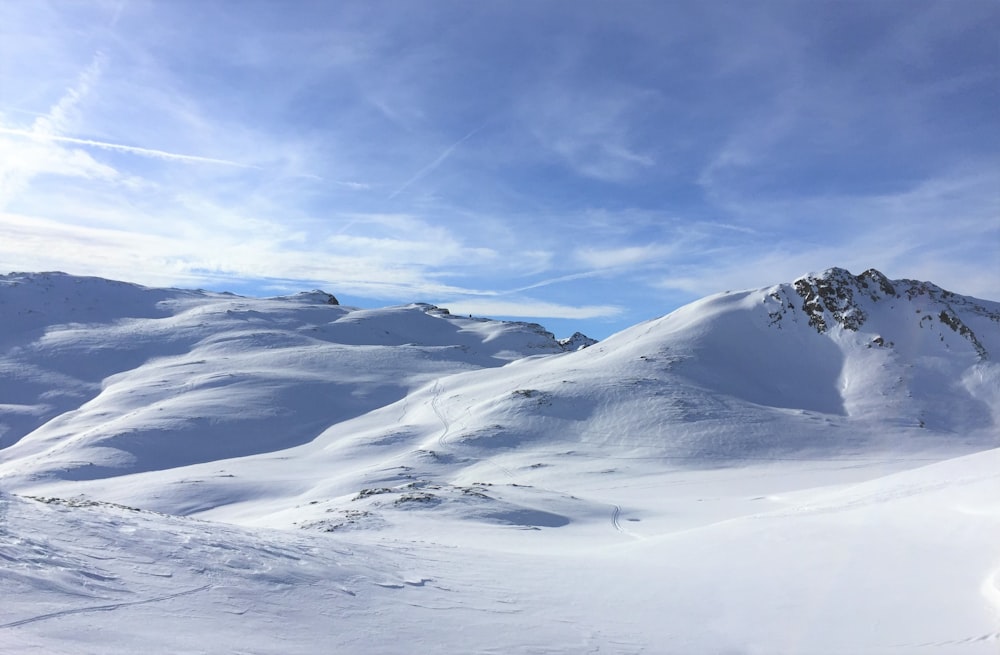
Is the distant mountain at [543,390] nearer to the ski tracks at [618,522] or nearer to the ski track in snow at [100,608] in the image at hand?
the ski tracks at [618,522]

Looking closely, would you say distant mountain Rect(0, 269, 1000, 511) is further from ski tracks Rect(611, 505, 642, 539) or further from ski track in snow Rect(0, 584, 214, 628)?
ski track in snow Rect(0, 584, 214, 628)

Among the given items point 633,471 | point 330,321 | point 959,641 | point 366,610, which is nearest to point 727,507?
point 633,471

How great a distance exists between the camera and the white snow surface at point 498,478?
917 centimetres

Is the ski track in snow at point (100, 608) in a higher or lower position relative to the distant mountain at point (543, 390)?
lower

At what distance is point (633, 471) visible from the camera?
133ft

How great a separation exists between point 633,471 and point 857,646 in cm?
3127

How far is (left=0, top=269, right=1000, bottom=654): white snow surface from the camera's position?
30.1 feet

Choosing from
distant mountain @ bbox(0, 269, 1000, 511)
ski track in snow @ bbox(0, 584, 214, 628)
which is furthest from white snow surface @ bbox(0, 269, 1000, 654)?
distant mountain @ bbox(0, 269, 1000, 511)

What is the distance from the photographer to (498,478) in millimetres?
39000

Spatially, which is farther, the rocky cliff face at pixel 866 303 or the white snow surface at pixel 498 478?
the rocky cliff face at pixel 866 303

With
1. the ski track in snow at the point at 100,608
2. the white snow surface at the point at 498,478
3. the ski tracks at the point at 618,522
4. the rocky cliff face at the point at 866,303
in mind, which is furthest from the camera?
the rocky cliff face at the point at 866,303

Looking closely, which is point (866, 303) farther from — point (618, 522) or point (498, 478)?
point (618, 522)

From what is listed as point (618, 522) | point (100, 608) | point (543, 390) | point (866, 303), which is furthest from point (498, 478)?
point (866, 303)

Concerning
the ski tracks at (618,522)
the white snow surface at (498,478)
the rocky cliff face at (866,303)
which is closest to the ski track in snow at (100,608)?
the white snow surface at (498,478)
